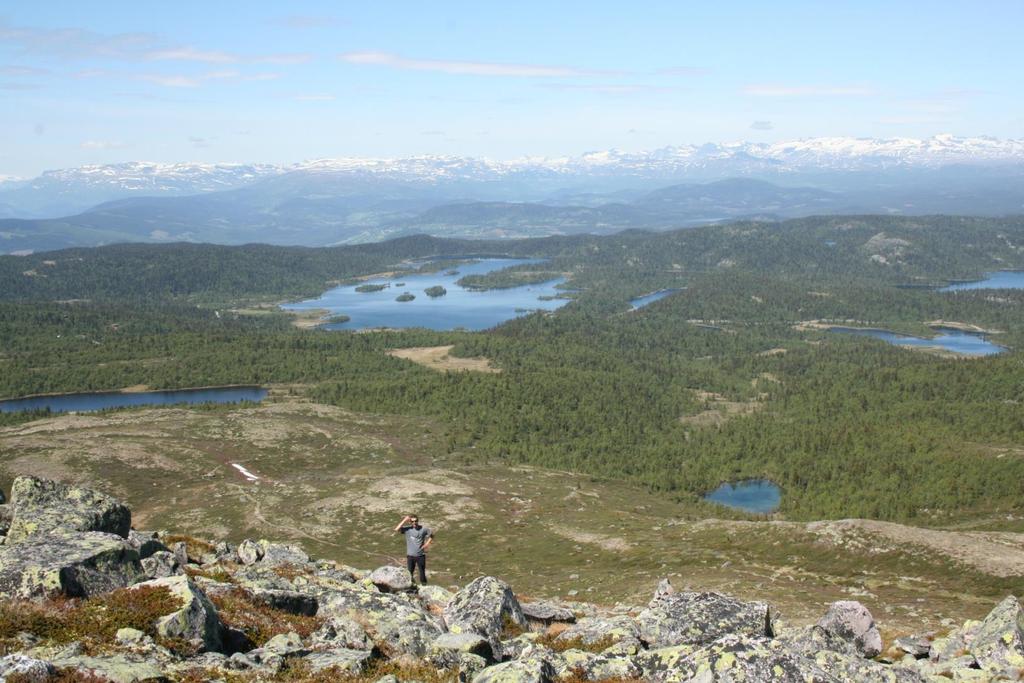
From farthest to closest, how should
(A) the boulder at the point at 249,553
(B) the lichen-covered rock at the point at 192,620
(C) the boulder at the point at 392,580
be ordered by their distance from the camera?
(A) the boulder at the point at 249,553
(C) the boulder at the point at 392,580
(B) the lichen-covered rock at the point at 192,620

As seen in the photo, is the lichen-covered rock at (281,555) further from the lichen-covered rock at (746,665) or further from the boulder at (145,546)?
the lichen-covered rock at (746,665)

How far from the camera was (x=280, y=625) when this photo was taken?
23797 millimetres

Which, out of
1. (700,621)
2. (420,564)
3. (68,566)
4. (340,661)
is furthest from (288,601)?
(700,621)

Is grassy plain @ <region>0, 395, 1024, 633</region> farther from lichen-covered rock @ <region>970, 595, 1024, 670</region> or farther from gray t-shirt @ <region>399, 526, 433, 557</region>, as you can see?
gray t-shirt @ <region>399, 526, 433, 557</region>

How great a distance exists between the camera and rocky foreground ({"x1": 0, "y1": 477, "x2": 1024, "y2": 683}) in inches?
719

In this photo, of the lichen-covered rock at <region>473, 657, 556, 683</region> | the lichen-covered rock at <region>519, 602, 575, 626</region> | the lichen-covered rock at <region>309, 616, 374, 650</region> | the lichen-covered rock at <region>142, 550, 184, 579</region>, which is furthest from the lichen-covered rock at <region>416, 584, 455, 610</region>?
the lichen-covered rock at <region>473, 657, 556, 683</region>

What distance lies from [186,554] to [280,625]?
37.2 ft

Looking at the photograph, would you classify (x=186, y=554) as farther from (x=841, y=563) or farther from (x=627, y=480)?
(x=627, y=480)

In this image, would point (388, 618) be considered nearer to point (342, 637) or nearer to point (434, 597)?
point (342, 637)

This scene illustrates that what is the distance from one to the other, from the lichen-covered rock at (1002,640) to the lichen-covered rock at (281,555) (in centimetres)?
2800

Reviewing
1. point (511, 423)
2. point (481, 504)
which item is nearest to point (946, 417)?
point (511, 423)

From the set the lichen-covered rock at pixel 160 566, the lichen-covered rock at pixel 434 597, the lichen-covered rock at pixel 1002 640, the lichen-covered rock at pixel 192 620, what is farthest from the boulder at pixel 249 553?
the lichen-covered rock at pixel 1002 640

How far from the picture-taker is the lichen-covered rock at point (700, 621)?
2583cm

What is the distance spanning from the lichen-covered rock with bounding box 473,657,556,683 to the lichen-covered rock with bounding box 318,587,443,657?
4.81 m
